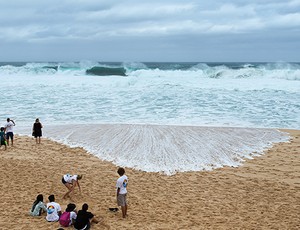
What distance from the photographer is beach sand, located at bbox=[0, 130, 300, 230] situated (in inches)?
356

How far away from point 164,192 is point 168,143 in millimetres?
5091

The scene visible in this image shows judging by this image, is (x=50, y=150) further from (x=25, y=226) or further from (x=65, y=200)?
(x=25, y=226)

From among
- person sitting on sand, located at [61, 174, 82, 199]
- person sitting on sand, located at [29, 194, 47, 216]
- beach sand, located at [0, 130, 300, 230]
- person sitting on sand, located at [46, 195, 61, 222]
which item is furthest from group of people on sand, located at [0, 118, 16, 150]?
person sitting on sand, located at [46, 195, 61, 222]

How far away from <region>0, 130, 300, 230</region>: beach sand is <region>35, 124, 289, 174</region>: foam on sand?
0.64m

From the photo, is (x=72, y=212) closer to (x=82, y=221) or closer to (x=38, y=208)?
(x=82, y=221)

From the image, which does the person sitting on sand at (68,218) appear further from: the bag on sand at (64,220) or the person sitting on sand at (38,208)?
the person sitting on sand at (38,208)

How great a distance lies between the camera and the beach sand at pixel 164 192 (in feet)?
29.7

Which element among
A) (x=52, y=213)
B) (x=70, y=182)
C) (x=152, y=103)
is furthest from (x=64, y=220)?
(x=152, y=103)

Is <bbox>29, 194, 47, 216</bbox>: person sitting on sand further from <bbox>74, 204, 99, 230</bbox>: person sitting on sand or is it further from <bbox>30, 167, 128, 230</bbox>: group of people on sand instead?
<bbox>74, 204, 99, 230</bbox>: person sitting on sand

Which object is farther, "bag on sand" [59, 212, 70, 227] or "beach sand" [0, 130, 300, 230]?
"beach sand" [0, 130, 300, 230]

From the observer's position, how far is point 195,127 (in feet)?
62.9

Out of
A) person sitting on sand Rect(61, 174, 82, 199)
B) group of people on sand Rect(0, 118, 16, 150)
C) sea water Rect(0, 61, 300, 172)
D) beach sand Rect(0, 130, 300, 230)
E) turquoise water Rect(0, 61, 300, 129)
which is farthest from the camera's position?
turquoise water Rect(0, 61, 300, 129)

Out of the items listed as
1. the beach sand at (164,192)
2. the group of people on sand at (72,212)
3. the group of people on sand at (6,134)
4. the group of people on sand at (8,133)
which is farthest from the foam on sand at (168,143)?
the group of people on sand at (72,212)

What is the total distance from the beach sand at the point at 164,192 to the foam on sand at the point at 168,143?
636 mm
